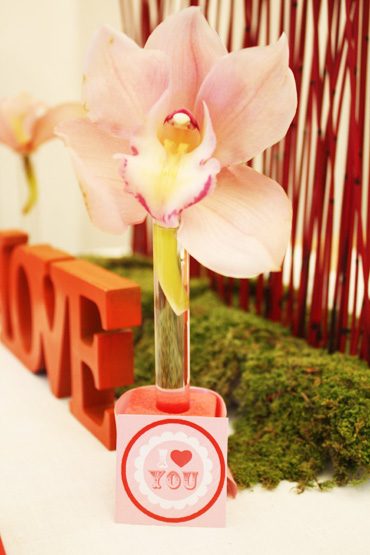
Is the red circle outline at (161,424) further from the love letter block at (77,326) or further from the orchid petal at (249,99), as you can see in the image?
the orchid petal at (249,99)

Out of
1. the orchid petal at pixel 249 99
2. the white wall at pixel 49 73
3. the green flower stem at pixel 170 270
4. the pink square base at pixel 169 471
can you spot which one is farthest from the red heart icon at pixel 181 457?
the white wall at pixel 49 73

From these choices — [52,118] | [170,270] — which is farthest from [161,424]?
[52,118]

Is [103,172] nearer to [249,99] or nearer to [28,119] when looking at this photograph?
[249,99]

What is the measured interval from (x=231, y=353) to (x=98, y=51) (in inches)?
16.7

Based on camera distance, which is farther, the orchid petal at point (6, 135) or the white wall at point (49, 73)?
the white wall at point (49, 73)

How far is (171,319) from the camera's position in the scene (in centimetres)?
54

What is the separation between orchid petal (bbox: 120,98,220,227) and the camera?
0.45 m

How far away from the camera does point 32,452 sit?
661mm

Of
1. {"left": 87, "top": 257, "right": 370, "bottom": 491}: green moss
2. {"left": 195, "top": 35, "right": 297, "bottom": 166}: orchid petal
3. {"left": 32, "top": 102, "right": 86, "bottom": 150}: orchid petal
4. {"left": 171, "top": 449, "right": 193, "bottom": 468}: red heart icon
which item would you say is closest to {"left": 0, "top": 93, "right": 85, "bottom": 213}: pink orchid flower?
{"left": 32, "top": 102, "right": 86, "bottom": 150}: orchid petal

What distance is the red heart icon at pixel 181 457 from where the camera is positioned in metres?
0.53

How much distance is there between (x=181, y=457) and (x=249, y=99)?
0.33m

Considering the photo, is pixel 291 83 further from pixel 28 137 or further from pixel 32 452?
pixel 28 137

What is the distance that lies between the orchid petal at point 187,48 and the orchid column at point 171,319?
12 centimetres

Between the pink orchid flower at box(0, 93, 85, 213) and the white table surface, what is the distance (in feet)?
1.78
